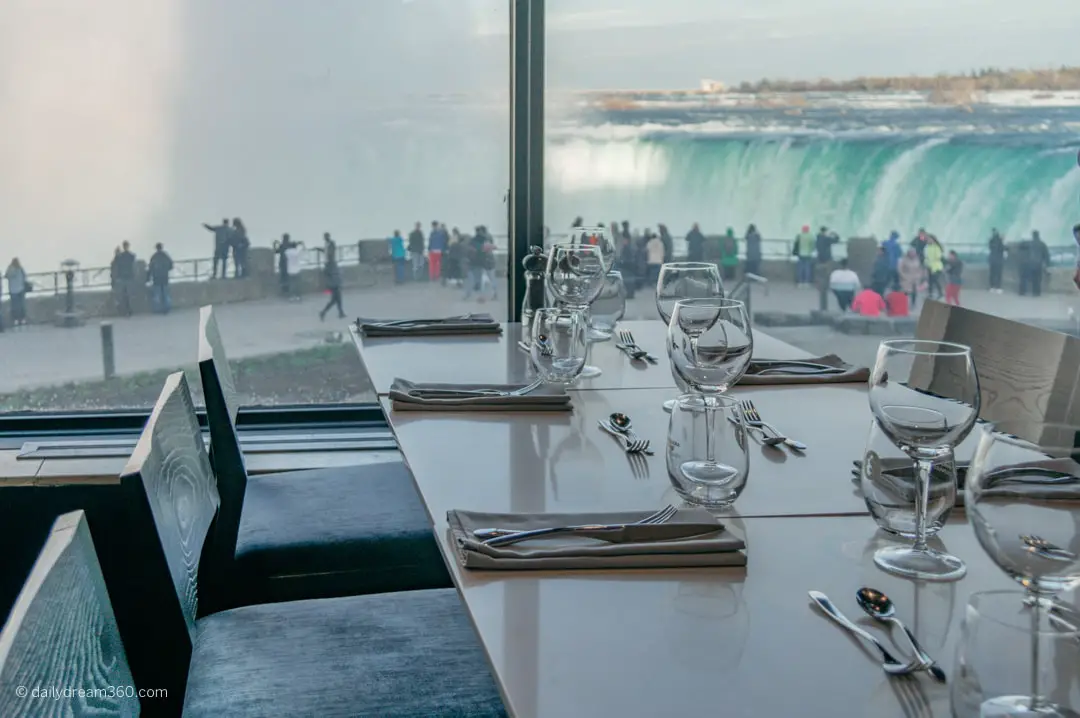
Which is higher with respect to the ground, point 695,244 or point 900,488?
point 695,244

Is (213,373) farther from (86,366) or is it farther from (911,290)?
(911,290)

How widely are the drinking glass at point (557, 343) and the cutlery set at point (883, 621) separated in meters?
0.98

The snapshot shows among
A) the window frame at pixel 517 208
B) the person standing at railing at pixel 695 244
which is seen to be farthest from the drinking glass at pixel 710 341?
the person standing at railing at pixel 695 244

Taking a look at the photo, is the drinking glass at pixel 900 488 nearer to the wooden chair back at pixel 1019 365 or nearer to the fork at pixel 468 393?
the fork at pixel 468 393

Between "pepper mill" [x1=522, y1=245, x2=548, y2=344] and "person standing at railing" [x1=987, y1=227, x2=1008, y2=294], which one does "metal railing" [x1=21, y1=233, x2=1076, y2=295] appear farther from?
"pepper mill" [x1=522, y1=245, x2=548, y2=344]

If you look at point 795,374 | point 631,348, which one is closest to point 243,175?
point 631,348

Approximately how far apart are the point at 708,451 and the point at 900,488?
218 mm

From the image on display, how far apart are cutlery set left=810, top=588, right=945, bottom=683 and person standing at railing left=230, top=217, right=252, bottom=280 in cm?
295

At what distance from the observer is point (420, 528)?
2248mm

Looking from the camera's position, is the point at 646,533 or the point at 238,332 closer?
the point at 646,533

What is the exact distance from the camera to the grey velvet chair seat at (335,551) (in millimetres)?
2162

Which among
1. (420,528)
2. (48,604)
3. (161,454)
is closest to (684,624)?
(48,604)

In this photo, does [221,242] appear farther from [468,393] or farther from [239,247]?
[468,393]

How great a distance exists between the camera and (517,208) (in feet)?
11.8
